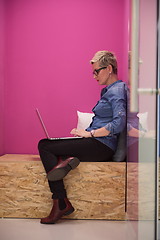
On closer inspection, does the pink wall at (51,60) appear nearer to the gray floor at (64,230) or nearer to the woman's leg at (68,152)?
the woman's leg at (68,152)

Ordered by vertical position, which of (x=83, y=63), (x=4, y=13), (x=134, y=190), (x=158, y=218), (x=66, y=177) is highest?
(x=4, y=13)

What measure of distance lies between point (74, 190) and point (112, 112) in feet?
2.29

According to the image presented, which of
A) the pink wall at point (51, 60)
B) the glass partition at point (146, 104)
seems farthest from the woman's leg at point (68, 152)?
the glass partition at point (146, 104)

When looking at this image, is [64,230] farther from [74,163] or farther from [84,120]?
[84,120]

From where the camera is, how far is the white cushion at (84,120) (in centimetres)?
379

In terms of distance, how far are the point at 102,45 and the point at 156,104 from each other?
8.43ft

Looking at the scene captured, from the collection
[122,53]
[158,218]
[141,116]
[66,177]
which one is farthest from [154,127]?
[122,53]

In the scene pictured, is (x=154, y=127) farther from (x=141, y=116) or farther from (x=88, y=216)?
(x=88, y=216)

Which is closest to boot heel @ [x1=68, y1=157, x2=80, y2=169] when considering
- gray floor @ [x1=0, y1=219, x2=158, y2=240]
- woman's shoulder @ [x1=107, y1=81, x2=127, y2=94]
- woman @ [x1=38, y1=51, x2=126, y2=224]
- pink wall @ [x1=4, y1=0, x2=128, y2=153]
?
woman @ [x1=38, y1=51, x2=126, y2=224]

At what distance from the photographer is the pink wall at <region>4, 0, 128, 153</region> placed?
157 inches

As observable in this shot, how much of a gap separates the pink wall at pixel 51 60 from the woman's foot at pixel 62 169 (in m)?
1.07

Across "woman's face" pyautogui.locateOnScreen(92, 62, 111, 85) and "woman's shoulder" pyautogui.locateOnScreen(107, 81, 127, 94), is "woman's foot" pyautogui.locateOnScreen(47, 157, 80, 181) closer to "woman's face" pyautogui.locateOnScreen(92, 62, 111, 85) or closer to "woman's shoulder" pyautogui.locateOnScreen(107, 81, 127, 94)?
"woman's shoulder" pyautogui.locateOnScreen(107, 81, 127, 94)

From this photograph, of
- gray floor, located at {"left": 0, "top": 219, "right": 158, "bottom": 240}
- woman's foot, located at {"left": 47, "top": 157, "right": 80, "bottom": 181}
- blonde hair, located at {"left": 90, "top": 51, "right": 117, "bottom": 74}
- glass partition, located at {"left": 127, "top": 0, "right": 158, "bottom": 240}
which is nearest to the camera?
glass partition, located at {"left": 127, "top": 0, "right": 158, "bottom": 240}

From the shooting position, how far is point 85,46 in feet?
13.2
